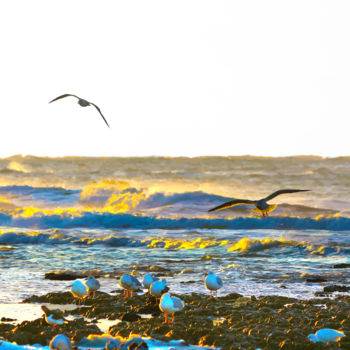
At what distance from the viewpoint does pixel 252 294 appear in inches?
433

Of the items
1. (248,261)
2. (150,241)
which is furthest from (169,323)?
(150,241)

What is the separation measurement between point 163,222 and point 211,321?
16.8 metres

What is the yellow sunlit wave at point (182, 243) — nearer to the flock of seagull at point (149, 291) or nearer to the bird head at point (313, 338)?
the flock of seagull at point (149, 291)

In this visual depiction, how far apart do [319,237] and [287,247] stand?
2.70 metres

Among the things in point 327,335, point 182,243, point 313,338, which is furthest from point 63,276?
point 182,243

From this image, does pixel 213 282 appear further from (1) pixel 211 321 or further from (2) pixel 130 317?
(2) pixel 130 317

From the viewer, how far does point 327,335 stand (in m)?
7.68

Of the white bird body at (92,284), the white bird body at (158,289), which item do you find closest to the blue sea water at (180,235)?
the white bird body at (92,284)

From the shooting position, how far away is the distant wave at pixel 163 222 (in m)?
24.7

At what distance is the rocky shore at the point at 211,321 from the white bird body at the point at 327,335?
7 cm

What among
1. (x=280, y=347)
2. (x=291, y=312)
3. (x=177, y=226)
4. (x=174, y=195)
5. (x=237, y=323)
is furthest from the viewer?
(x=174, y=195)

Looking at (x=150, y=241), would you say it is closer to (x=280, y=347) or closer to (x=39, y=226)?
(x=39, y=226)

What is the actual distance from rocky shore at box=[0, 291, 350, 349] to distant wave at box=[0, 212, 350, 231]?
1410 cm

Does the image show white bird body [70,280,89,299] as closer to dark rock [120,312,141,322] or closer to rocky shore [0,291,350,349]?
rocky shore [0,291,350,349]
